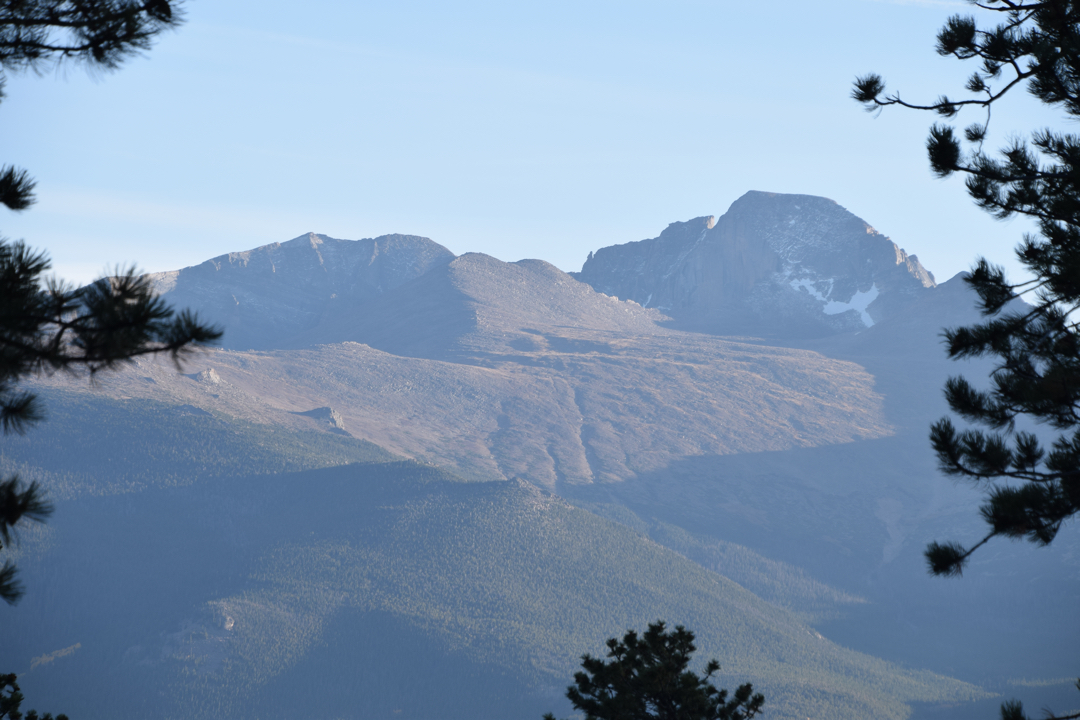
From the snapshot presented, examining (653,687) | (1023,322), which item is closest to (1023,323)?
(1023,322)

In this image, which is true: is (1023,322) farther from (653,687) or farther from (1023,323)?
(653,687)

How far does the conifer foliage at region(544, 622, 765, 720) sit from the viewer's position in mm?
24970

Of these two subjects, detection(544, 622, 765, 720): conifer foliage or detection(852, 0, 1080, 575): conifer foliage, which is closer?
detection(852, 0, 1080, 575): conifer foliage

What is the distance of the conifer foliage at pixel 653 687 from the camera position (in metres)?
25.0

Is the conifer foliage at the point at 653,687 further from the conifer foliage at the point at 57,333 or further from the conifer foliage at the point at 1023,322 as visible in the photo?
the conifer foliage at the point at 57,333

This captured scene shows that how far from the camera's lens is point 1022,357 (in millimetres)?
16906

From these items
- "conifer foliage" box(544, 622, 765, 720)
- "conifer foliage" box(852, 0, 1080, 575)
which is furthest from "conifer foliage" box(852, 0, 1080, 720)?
"conifer foliage" box(544, 622, 765, 720)

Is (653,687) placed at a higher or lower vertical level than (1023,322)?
lower

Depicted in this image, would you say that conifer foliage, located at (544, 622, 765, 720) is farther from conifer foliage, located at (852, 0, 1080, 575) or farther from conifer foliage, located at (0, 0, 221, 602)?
conifer foliage, located at (0, 0, 221, 602)

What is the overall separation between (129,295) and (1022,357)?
46.9 ft

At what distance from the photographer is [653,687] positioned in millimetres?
24875

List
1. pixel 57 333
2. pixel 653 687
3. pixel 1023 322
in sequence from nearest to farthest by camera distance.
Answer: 1. pixel 57 333
2. pixel 1023 322
3. pixel 653 687

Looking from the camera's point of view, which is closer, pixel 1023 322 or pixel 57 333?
pixel 57 333

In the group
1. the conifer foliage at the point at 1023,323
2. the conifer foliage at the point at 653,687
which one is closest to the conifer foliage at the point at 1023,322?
the conifer foliage at the point at 1023,323
